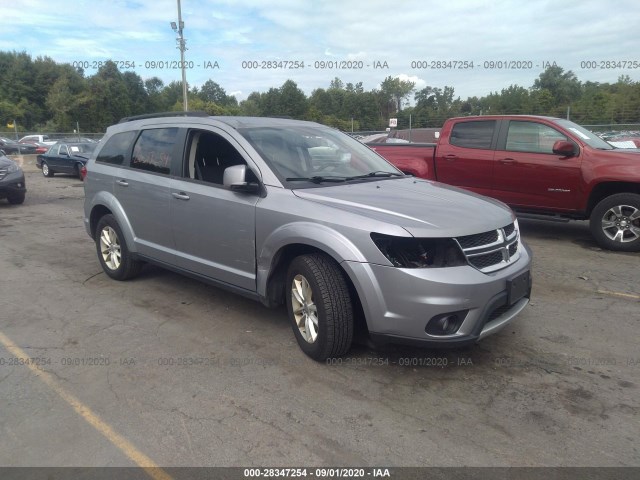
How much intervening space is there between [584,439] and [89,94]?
204 feet

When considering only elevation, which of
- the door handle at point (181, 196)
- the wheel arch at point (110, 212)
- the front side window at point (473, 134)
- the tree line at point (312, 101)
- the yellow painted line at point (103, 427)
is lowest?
the yellow painted line at point (103, 427)

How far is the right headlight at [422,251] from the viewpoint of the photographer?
11.0 feet

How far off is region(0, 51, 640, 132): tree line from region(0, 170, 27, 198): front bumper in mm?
10996

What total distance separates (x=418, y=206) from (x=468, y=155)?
198 inches

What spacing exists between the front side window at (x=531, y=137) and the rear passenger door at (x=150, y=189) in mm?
5340

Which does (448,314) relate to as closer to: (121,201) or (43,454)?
(43,454)

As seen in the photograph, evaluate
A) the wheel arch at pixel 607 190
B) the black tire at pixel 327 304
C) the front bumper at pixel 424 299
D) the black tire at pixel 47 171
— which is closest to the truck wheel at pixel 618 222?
the wheel arch at pixel 607 190

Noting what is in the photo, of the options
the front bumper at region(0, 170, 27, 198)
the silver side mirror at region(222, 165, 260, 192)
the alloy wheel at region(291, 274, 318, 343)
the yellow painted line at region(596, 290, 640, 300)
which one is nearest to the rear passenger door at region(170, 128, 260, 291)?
the silver side mirror at region(222, 165, 260, 192)

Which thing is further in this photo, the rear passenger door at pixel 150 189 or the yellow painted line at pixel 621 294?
the yellow painted line at pixel 621 294

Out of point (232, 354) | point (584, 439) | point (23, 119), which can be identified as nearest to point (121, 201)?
point (232, 354)

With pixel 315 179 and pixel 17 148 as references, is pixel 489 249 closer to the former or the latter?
pixel 315 179

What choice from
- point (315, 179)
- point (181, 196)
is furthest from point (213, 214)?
point (315, 179)

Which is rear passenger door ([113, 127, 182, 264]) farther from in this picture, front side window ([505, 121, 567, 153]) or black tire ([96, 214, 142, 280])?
front side window ([505, 121, 567, 153])

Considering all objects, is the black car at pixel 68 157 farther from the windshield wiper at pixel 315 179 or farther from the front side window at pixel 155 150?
the windshield wiper at pixel 315 179
